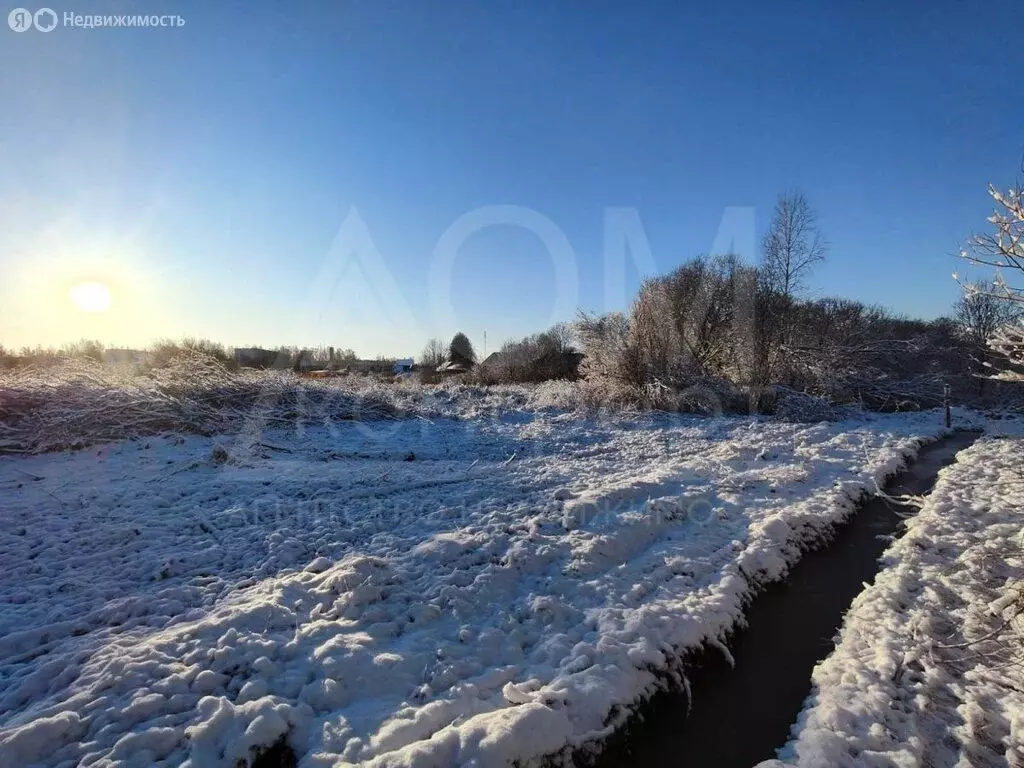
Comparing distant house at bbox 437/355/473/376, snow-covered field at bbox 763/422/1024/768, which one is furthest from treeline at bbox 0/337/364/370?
snow-covered field at bbox 763/422/1024/768

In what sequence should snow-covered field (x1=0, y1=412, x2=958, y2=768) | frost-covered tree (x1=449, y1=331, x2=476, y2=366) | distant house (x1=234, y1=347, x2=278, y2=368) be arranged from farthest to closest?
frost-covered tree (x1=449, y1=331, x2=476, y2=366) → distant house (x1=234, y1=347, x2=278, y2=368) → snow-covered field (x1=0, y1=412, x2=958, y2=768)

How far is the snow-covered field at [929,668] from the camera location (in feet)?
10.6

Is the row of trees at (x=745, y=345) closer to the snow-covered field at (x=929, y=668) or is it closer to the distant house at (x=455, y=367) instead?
the snow-covered field at (x=929, y=668)

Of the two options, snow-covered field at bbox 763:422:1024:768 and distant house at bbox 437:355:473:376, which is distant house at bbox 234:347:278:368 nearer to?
distant house at bbox 437:355:473:376

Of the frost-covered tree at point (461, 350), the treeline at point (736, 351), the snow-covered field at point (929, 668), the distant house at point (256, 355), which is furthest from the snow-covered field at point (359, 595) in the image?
the frost-covered tree at point (461, 350)

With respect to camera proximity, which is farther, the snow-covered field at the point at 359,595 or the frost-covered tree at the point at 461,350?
the frost-covered tree at the point at 461,350

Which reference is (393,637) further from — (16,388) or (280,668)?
(16,388)

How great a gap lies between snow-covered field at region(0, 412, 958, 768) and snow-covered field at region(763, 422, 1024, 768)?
1.09 meters

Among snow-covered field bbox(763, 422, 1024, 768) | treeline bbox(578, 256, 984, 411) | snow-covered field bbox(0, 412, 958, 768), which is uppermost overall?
treeline bbox(578, 256, 984, 411)

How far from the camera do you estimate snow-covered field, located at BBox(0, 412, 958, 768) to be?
3.21 metres

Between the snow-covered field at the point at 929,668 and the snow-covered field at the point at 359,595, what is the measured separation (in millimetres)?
1094

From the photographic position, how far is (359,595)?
4.68m

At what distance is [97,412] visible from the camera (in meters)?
11.2

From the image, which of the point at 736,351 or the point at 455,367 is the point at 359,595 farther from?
the point at 455,367
